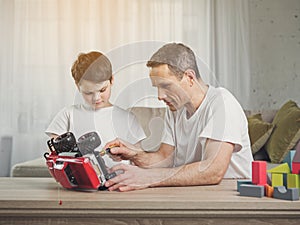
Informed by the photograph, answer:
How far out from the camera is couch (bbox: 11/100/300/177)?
4.10 ft

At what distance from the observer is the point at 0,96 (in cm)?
393

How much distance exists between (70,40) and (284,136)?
193cm

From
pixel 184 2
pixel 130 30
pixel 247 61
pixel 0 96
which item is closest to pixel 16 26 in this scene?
pixel 0 96

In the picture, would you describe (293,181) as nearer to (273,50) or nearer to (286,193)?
(286,193)

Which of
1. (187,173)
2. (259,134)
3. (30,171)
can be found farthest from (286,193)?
(259,134)

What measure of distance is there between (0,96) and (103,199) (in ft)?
10.3

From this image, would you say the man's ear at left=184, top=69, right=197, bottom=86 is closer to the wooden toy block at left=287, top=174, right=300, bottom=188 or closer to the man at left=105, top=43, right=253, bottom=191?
the man at left=105, top=43, right=253, bottom=191

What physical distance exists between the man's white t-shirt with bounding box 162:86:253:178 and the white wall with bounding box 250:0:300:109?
9.18ft

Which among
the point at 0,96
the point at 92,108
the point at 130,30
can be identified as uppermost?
the point at 130,30

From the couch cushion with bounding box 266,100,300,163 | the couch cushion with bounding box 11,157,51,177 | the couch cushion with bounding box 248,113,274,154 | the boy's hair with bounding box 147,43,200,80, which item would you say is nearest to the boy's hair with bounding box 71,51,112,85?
the boy's hair with bounding box 147,43,200,80

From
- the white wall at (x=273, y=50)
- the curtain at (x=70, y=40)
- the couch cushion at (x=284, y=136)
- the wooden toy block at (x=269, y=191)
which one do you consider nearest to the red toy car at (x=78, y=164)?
the wooden toy block at (x=269, y=191)

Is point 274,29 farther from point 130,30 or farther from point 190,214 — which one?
point 190,214

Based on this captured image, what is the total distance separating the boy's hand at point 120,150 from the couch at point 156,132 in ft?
0.13

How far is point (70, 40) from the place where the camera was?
13.0ft
